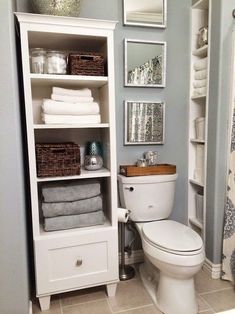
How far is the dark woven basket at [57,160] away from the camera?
1.47m

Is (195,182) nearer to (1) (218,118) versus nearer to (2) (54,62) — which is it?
(1) (218,118)

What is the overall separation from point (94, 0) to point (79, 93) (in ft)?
2.30

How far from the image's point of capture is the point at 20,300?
1.30 m

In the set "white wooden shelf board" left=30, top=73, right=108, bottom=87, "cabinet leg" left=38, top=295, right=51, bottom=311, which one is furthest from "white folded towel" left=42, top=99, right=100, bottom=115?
"cabinet leg" left=38, top=295, right=51, bottom=311

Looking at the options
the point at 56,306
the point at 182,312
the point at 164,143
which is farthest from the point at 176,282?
the point at 164,143

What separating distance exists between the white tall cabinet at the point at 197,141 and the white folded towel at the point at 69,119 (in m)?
0.84

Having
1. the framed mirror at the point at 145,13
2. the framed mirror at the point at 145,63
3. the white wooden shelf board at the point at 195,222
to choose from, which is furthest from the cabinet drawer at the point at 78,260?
the framed mirror at the point at 145,13

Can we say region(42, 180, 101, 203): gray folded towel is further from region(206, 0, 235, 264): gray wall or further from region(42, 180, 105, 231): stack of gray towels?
region(206, 0, 235, 264): gray wall

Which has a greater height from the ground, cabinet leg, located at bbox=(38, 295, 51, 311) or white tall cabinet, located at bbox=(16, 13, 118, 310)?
white tall cabinet, located at bbox=(16, 13, 118, 310)

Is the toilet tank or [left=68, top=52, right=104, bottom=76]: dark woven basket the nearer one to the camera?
[left=68, top=52, right=104, bottom=76]: dark woven basket

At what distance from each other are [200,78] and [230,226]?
42.6 inches

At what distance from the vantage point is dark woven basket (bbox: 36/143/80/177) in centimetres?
147

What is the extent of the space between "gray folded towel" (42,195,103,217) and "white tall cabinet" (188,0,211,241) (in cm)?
84

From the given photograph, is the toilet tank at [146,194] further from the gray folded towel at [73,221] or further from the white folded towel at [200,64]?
the white folded towel at [200,64]
